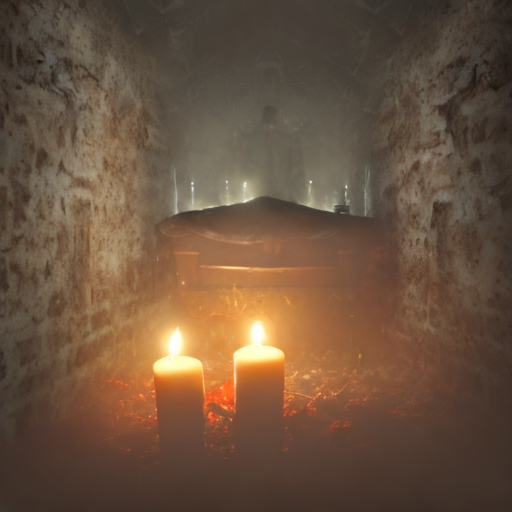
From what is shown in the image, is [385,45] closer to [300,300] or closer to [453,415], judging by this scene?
[300,300]

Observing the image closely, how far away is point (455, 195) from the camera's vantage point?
76.2 inches

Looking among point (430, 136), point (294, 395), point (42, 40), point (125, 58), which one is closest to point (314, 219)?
point (430, 136)

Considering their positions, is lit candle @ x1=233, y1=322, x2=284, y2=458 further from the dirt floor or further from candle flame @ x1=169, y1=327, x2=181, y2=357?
candle flame @ x1=169, y1=327, x2=181, y2=357

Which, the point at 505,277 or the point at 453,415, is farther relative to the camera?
the point at 453,415

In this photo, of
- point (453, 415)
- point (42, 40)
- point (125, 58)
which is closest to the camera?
point (42, 40)

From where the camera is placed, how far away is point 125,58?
7.66 ft

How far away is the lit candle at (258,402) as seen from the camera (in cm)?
133

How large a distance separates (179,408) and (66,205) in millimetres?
1118

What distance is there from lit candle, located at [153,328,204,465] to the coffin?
4.88ft

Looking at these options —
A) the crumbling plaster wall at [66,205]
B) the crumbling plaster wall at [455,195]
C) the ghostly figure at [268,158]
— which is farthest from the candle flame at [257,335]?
the ghostly figure at [268,158]

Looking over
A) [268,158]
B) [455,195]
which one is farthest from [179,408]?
[268,158]

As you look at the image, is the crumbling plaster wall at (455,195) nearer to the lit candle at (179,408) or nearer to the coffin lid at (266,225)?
the coffin lid at (266,225)

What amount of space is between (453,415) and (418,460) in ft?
1.62

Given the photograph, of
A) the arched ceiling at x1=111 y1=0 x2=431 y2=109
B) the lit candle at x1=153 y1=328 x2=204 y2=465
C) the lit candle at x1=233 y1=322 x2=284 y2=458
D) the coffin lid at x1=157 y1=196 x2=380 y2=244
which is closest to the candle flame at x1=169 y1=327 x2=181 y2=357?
the lit candle at x1=153 y1=328 x2=204 y2=465
